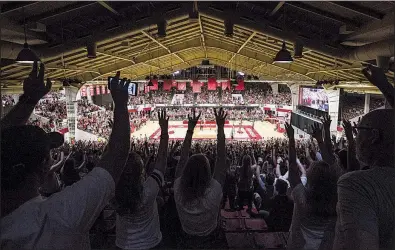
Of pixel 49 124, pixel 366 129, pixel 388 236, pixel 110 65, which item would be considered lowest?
pixel 49 124

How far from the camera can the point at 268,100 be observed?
111 feet

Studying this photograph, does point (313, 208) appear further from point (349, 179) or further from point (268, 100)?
point (268, 100)

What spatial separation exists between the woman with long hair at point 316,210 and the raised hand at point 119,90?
139 cm

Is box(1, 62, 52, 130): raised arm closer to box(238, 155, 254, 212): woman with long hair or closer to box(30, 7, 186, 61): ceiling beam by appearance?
box(238, 155, 254, 212): woman with long hair

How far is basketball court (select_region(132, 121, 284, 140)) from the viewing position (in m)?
26.3

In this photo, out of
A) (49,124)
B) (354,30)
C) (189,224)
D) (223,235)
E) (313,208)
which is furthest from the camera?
(49,124)

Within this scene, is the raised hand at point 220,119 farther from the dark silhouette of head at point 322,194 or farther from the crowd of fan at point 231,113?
the crowd of fan at point 231,113

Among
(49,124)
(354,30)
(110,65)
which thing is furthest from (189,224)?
(49,124)

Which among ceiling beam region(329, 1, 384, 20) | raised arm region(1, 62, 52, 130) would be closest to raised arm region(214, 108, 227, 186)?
raised arm region(1, 62, 52, 130)

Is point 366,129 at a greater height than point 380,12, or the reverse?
point 380,12

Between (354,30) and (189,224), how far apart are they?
7.71m

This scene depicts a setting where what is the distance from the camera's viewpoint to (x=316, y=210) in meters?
2.23

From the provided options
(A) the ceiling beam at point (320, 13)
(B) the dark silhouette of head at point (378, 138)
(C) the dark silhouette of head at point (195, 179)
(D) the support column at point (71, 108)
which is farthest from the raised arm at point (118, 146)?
(D) the support column at point (71, 108)

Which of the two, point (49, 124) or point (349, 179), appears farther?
point (49, 124)
